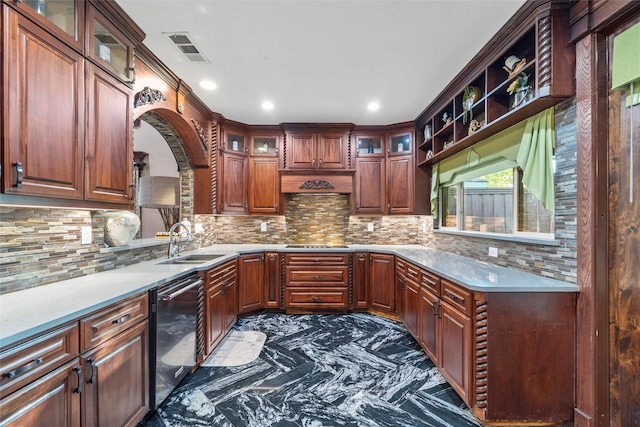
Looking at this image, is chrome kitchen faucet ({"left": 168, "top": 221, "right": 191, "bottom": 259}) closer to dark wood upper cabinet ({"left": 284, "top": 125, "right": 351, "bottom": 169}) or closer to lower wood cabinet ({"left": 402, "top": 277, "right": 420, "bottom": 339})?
dark wood upper cabinet ({"left": 284, "top": 125, "right": 351, "bottom": 169})

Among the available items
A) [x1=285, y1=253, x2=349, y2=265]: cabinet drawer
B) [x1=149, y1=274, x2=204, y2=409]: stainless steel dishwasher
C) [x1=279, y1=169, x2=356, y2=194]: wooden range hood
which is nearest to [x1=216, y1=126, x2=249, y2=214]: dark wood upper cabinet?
[x1=279, y1=169, x2=356, y2=194]: wooden range hood

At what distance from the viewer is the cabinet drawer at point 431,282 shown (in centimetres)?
221

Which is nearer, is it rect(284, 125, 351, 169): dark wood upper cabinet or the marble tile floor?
the marble tile floor

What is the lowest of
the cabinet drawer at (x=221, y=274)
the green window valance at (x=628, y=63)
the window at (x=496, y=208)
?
the cabinet drawer at (x=221, y=274)

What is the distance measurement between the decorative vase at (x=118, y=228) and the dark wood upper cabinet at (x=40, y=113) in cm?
60

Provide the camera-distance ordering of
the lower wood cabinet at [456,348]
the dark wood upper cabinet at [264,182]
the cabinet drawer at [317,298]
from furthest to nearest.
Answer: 1. the dark wood upper cabinet at [264,182]
2. the cabinet drawer at [317,298]
3. the lower wood cabinet at [456,348]

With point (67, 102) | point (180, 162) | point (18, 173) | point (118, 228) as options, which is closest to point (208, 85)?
point (180, 162)

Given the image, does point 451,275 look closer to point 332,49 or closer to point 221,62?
point 332,49

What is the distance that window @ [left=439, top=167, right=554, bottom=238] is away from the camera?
2.11 metres

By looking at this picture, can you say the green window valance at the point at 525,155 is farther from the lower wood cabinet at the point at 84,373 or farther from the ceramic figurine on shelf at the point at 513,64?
the lower wood cabinet at the point at 84,373

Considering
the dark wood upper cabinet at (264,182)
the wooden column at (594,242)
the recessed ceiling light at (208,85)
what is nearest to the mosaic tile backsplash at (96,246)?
the wooden column at (594,242)

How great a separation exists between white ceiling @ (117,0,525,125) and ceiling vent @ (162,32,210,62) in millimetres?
43

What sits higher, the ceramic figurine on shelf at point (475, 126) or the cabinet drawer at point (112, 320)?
the ceramic figurine on shelf at point (475, 126)

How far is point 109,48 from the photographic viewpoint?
179 cm
